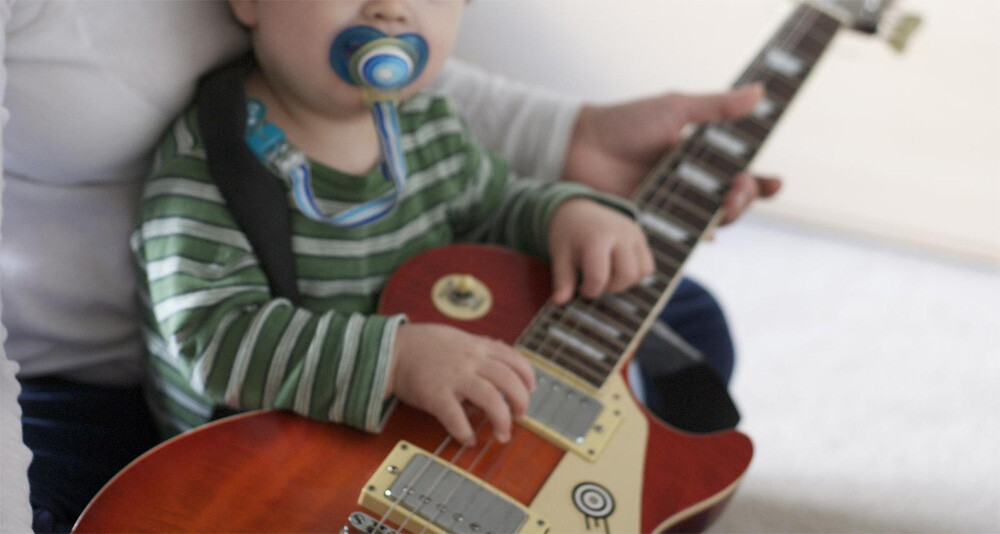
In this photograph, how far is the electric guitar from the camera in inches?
21.1

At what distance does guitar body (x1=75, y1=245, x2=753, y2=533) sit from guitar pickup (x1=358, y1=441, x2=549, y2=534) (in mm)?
19

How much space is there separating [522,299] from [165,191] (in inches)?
11.4

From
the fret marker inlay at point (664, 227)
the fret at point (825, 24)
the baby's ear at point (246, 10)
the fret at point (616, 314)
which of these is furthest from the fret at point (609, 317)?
the fret at point (825, 24)

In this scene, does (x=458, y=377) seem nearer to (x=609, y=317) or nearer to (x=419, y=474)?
(x=419, y=474)

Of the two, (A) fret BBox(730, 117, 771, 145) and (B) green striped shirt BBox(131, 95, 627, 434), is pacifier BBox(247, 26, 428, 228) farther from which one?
(A) fret BBox(730, 117, 771, 145)

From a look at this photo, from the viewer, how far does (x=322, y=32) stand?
612 mm

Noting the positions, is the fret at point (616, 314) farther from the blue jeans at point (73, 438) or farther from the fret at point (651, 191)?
the blue jeans at point (73, 438)

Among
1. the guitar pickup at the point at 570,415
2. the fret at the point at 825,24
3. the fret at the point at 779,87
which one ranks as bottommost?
the guitar pickup at the point at 570,415

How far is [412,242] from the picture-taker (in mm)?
771

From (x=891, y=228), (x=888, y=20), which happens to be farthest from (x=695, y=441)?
(x=891, y=228)

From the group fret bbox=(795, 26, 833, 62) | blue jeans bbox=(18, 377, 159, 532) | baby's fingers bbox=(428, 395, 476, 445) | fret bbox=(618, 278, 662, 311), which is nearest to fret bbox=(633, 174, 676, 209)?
fret bbox=(618, 278, 662, 311)

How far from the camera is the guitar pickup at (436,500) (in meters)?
0.54

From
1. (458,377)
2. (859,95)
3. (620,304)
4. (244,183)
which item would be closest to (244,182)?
(244,183)

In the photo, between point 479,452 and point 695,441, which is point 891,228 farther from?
point 479,452
